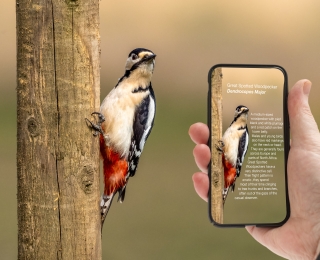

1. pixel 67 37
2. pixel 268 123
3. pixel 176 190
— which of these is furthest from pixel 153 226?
pixel 67 37

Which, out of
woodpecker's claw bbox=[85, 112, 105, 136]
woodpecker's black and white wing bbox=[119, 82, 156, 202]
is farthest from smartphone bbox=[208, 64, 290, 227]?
woodpecker's claw bbox=[85, 112, 105, 136]

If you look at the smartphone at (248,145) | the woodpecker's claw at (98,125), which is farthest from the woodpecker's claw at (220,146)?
the woodpecker's claw at (98,125)

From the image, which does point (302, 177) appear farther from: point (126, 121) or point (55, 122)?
point (55, 122)

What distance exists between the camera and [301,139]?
1046 millimetres

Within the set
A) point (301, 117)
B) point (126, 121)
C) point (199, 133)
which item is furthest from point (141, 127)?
point (301, 117)

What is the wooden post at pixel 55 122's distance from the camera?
0.87 metres

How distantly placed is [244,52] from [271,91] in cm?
29

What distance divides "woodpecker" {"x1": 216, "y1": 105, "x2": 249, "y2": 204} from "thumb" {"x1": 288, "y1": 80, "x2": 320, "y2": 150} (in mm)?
103

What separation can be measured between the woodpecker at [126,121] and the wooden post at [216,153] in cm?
13

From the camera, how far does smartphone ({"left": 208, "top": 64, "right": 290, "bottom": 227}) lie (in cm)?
104

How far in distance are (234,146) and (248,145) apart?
0.04 meters

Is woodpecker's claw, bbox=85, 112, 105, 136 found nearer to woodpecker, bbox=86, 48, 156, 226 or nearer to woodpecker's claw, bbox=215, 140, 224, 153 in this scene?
woodpecker, bbox=86, 48, 156, 226

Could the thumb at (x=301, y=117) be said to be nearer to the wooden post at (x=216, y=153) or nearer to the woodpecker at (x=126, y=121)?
the wooden post at (x=216, y=153)

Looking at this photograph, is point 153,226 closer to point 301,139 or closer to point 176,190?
point 176,190
